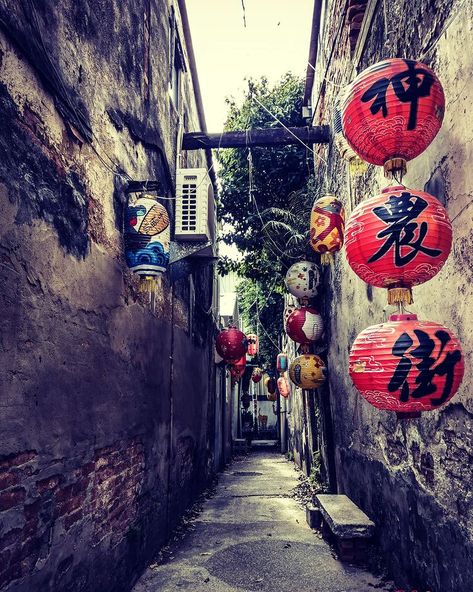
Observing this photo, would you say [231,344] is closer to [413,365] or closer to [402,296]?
[402,296]

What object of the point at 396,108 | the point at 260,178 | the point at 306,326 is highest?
the point at 260,178

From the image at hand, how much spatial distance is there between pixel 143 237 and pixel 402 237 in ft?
8.51

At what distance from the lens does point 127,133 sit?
15.1 feet

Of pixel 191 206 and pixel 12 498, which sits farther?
pixel 191 206

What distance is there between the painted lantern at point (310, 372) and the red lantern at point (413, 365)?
5.19 metres

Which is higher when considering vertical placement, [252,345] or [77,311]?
[252,345]

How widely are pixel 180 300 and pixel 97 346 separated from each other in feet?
11.6

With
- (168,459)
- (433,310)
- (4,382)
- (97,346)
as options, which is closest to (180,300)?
(168,459)

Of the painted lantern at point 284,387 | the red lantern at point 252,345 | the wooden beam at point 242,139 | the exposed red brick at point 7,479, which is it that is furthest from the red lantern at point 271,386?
the exposed red brick at point 7,479

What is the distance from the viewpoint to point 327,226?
20.5 feet

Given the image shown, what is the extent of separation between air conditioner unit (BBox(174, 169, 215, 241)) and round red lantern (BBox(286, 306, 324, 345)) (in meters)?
2.85

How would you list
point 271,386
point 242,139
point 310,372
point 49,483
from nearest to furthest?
point 49,483 < point 242,139 < point 310,372 < point 271,386

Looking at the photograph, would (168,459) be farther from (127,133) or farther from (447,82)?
(447,82)

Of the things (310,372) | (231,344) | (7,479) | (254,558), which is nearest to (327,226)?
(310,372)
